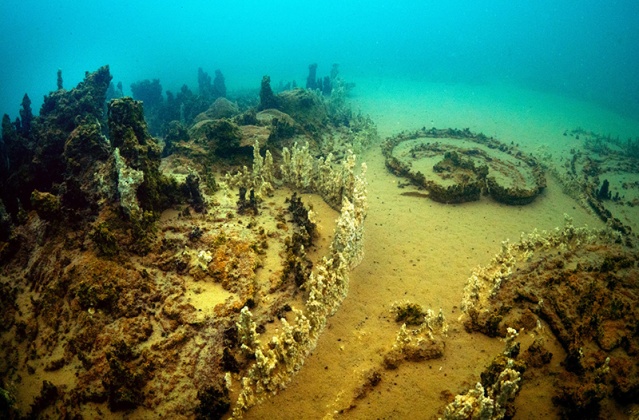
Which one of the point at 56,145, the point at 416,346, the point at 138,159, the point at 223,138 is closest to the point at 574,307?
the point at 416,346

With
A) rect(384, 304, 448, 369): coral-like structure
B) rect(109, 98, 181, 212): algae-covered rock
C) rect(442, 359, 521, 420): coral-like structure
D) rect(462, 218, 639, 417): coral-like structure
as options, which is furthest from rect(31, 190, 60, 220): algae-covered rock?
rect(462, 218, 639, 417): coral-like structure

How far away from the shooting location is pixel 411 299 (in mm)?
9305

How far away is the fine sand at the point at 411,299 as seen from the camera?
20.7 feet

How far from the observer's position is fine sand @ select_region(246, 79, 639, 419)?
6316mm

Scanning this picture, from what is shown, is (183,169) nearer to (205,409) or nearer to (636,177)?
(205,409)

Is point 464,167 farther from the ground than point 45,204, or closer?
farther from the ground

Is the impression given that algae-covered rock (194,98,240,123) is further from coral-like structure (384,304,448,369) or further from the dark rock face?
coral-like structure (384,304,448,369)

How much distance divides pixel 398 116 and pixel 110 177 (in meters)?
27.9

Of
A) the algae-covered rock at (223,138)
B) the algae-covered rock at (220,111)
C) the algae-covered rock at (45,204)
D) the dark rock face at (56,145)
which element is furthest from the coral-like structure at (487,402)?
the algae-covered rock at (220,111)

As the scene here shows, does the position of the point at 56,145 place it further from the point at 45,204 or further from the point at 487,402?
the point at 487,402

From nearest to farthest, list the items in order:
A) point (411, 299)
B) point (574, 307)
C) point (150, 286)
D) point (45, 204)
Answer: point (574, 307), point (150, 286), point (45, 204), point (411, 299)

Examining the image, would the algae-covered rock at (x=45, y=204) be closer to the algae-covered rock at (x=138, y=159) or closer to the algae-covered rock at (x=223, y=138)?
the algae-covered rock at (x=138, y=159)

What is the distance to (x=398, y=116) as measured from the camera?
1255 inches

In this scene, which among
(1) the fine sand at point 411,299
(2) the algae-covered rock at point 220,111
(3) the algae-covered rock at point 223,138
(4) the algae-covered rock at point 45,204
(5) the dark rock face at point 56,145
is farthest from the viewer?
(2) the algae-covered rock at point 220,111
